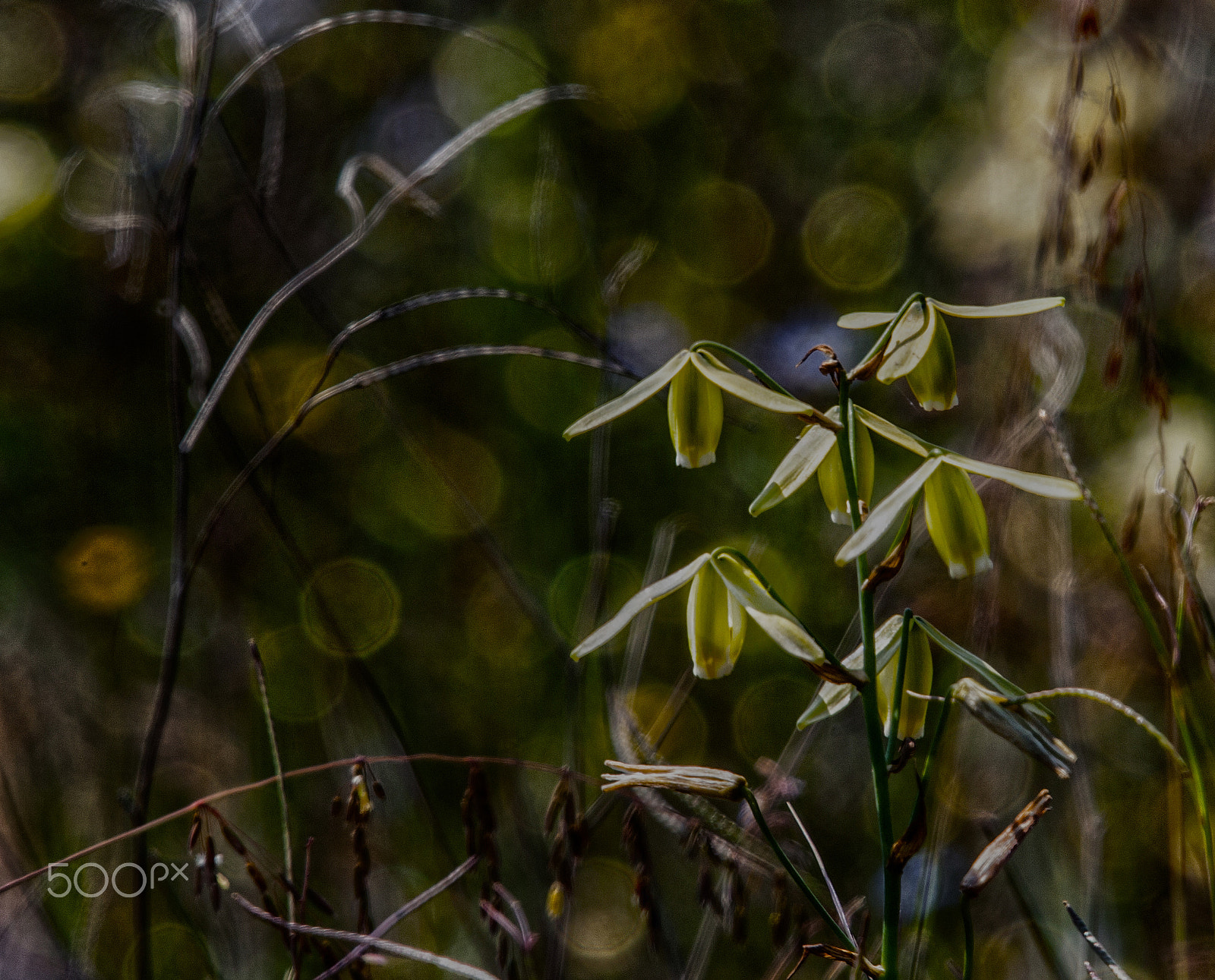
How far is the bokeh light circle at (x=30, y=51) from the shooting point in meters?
2.05

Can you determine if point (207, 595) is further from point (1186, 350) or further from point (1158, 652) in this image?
point (1186, 350)

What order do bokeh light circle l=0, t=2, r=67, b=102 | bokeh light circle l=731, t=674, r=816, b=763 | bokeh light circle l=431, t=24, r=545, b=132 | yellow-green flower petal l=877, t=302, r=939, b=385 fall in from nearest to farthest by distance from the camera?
yellow-green flower petal l=877, t=302, r=939, b=385 < bokeh light circle l=731, t=674, r=816, b=763 < bokeh light circle l=0, t=2, r=67, b=102 < bokeh light circle l=431, t=24, r=545, b=132

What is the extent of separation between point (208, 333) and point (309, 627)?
2.30 ft

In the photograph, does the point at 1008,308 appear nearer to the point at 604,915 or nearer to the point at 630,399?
the point at 630,399

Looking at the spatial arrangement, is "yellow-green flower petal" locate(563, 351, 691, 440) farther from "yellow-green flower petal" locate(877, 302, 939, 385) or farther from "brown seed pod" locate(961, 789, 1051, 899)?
"brown seed pod" locate(961, 789, 1051, 899)

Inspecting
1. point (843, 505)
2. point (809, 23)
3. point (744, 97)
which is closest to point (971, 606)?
point (843, 505)

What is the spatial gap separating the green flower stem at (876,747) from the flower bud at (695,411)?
0.09 meters

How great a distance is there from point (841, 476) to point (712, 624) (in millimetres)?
135

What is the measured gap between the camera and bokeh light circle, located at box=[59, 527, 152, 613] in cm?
184

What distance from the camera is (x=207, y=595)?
189 centimetres

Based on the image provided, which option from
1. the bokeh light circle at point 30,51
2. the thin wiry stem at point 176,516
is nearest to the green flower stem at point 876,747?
the thin wiry stem at point 176,516

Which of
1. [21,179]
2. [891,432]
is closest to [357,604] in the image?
[21,179]

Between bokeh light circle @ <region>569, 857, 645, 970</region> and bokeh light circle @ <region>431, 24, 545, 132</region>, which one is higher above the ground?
bokeh light circle @ <region>431, 24, 545, 132</region>

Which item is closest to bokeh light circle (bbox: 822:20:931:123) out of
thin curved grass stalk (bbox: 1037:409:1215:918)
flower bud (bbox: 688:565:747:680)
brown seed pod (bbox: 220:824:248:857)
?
thin curved grass stalk (bbox: 1037:409:1215:918)
